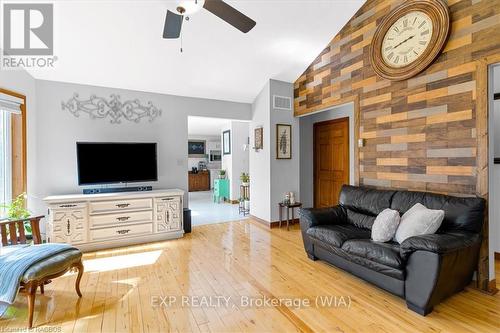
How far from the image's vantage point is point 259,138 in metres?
4.95

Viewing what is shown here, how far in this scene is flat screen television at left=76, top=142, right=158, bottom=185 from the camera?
3.78 m

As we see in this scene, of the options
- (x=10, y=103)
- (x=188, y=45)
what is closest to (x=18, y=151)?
(x=10, y=103)

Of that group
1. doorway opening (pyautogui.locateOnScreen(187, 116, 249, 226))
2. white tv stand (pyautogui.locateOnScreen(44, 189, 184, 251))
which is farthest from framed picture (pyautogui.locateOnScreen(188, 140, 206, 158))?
white tv stand (pyautogui.locateOnScreen(44, 189, 184, 251))

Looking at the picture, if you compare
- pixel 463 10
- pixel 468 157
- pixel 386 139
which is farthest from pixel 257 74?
pixel 468 157

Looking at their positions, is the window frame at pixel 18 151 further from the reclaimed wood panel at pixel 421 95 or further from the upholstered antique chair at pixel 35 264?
the reclaimed wood panel at pixel 421 95

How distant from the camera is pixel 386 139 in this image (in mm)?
3291

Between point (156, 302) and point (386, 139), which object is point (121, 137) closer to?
point (156, 302)

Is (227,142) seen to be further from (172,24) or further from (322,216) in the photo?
(172,24)

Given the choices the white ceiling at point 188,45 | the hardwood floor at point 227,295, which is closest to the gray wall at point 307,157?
the white ceiling at point 188,45

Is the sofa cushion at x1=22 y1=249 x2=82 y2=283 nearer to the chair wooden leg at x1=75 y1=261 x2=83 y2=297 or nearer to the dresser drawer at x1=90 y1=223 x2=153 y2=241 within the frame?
the chair wooden leg at x1=75 y1=261 x2=83 y2=297

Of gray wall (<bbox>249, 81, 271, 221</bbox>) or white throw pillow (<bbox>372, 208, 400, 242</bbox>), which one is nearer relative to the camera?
white throw pillow (<bbox>372, 208, 400, 242</bbox>)

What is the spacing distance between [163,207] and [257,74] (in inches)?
111

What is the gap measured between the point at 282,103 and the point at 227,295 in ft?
11.6

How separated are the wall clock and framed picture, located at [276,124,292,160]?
187 centimetres
